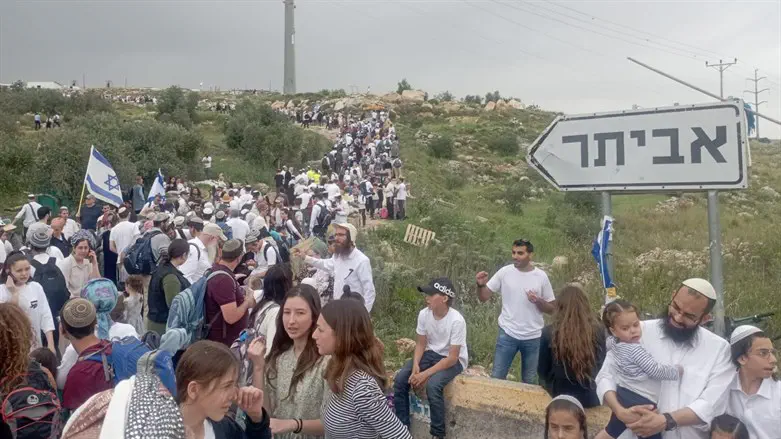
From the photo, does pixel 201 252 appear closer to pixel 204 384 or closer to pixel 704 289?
pixel 204 384

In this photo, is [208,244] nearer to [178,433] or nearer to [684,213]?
[178,433]

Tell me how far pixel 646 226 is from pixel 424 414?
681 inches

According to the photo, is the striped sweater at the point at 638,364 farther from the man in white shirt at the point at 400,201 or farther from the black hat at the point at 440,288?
the man in white shirt at the point at 400,201

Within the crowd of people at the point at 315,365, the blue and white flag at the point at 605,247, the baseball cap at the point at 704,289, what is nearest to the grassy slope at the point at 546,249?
the crowd of people at the point at 315,365

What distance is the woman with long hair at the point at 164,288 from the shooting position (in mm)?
5094

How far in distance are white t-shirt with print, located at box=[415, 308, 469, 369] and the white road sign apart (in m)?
1.15

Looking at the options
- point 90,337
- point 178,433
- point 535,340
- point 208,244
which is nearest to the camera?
point 178,433

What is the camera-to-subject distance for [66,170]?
76.6 ft

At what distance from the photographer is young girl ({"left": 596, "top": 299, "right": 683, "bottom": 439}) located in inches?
125

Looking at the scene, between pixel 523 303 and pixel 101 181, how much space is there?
8.48 m

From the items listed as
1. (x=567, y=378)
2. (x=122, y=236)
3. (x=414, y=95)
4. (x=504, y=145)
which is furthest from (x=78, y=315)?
(x=414, y=95)

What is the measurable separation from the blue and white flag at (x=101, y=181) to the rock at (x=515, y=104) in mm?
60351

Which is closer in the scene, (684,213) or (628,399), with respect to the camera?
(628,399)

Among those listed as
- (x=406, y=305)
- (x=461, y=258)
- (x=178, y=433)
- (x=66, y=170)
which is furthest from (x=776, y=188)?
(x=178, y=433)
